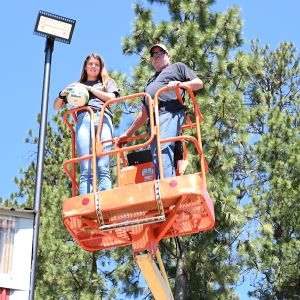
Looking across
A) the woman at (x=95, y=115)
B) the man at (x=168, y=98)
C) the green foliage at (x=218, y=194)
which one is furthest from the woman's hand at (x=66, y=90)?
the green foliage at (x=218, y=194)

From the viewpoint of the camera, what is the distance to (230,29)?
14.6 m

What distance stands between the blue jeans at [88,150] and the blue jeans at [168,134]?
49cm

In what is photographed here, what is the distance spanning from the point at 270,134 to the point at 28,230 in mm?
10582

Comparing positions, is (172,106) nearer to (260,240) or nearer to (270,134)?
(260,240)

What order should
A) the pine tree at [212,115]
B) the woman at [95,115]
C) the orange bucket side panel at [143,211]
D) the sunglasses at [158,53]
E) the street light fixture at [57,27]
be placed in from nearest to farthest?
the orange bucket side panel at [143,211] < the woman at [95,115] < the sunglasses at [158,53] < the street light fixture at [57,27] < the pine tree at [212,115]

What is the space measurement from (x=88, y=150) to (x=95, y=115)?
36 cm

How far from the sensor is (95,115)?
7.21 meters

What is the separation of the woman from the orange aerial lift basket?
0.12m

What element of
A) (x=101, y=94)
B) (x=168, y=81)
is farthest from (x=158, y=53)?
(x=101, y=94)

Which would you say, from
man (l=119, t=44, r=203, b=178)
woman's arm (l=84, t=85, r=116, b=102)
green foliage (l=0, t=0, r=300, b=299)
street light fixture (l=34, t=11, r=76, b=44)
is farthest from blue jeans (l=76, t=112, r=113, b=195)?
green foliage (l=0, t=0, r=300, b=299)

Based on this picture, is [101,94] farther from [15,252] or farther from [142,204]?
[15,252]

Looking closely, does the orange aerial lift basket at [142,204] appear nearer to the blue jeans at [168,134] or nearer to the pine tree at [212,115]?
the blue jeans at [168,134]

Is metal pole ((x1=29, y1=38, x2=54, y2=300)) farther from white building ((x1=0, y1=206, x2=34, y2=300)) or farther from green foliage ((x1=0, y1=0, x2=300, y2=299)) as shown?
green foliage ((x1=0, y1=0, x2=300, y2=299))

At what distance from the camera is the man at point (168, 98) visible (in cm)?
687
